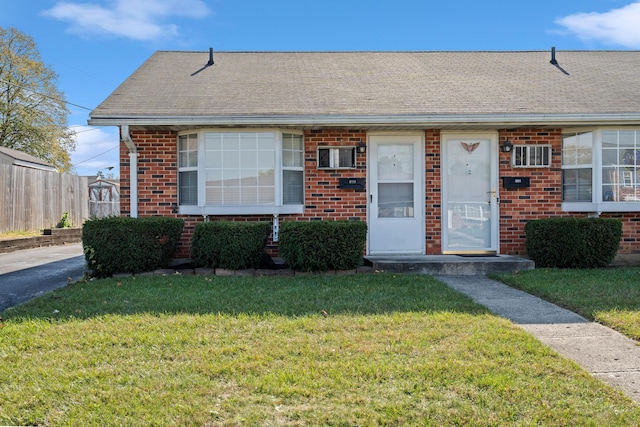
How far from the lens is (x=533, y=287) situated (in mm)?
6547

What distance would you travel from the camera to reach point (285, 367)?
3.58 meters

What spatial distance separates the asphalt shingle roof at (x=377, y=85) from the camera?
27.6 ft

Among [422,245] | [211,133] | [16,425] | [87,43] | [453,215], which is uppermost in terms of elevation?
[87,43]

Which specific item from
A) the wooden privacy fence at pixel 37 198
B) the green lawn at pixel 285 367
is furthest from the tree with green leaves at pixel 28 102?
the green lawn at pixel 285 367

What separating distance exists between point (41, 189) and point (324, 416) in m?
17.0

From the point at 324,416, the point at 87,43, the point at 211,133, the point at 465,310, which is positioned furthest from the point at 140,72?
the point at 87,43

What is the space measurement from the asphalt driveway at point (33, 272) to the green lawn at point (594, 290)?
6.69 meters

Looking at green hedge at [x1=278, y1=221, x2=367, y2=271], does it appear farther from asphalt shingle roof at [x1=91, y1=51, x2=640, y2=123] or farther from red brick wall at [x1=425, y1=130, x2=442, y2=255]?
asphalt shingle roof at [x1=91, y1=51, x2=640, y2=123]

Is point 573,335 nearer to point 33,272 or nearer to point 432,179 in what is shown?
point 432,179

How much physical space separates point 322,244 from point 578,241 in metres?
4.18

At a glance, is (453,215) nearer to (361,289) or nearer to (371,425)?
(361,289)

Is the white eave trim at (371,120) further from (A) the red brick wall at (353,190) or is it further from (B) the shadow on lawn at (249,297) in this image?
(B) the shadow on lawn at (249,297)

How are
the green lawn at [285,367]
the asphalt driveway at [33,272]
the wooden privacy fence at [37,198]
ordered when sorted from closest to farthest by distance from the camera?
the green lawn at [285,367], the asphalt driveway at [33,272], the wooden privacy fence at [37,198]

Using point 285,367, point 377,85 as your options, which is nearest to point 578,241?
point 377,85
